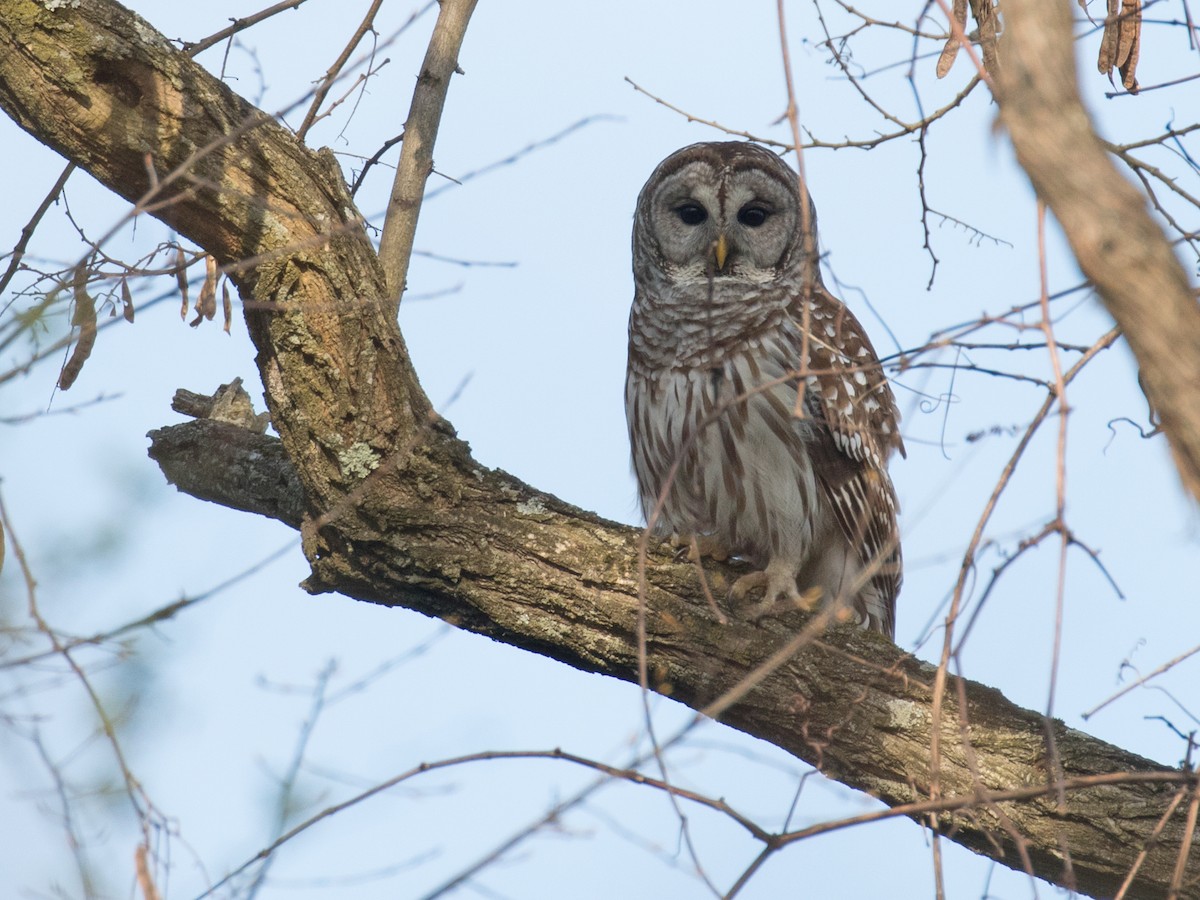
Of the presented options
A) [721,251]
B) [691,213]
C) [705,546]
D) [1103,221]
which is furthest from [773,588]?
[1103,221]

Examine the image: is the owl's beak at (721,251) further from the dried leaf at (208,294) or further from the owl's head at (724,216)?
the dried leaf at (208,294)

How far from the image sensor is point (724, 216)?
5.65 m

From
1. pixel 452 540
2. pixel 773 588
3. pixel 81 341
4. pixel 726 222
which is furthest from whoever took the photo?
pixel 726 222

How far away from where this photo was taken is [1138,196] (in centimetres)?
167

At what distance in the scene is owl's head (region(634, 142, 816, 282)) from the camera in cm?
559

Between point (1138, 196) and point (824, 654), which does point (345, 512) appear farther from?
point (1138, 196)


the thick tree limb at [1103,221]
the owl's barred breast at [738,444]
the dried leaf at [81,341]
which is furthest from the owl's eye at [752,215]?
the thick tree limb at [1103,221]

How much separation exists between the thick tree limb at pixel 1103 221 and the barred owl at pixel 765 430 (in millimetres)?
2637

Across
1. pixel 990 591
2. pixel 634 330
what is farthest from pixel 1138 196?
pixel 634 330

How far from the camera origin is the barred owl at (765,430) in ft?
15.7

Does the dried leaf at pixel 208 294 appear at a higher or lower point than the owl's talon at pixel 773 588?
higher

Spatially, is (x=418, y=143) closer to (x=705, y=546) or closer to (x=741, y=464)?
(x=741, y=464)

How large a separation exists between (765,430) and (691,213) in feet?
4.58

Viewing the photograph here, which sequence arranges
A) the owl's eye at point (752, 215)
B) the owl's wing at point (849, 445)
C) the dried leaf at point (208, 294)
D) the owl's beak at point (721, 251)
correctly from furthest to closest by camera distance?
1. the owl's eye at point (752, 215)
2. the owl's beak at point (721, 251)
3. the owl's wing at point (849, 445)
4. the dried leaf at point (208, 294)
